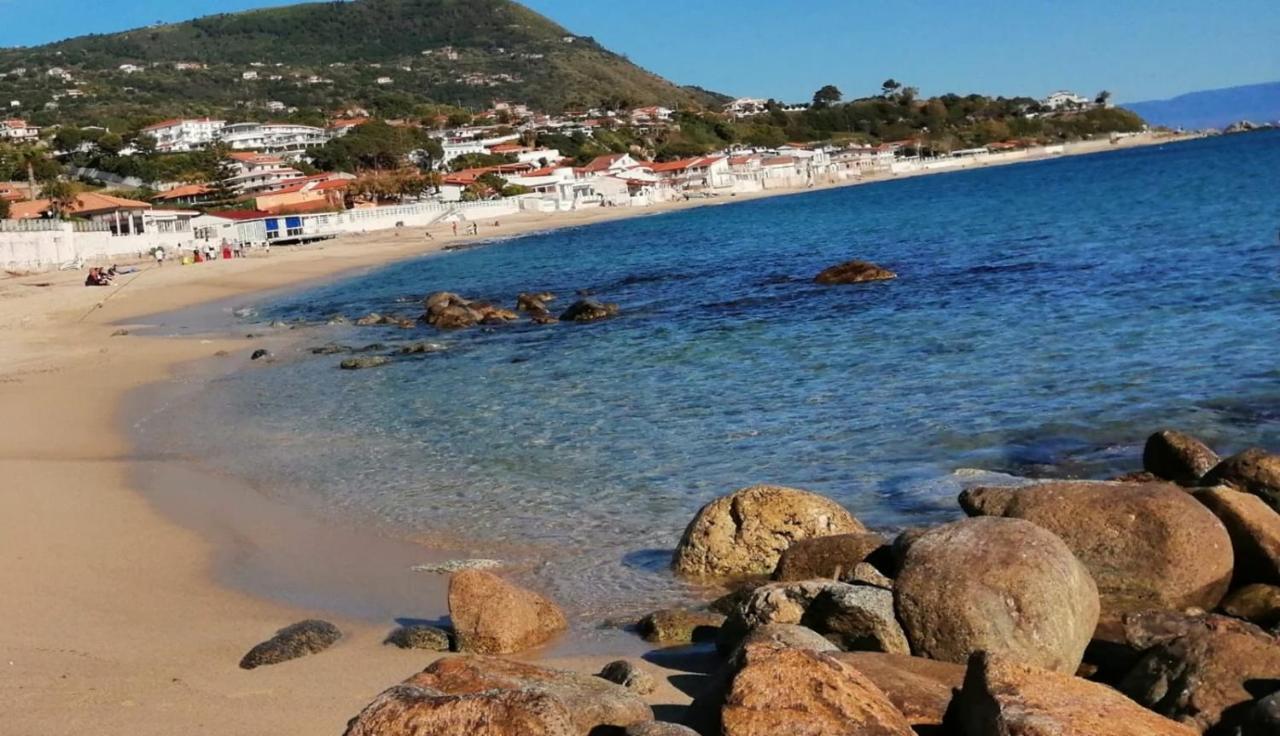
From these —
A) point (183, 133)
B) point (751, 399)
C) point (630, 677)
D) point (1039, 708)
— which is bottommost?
point (751, 399)

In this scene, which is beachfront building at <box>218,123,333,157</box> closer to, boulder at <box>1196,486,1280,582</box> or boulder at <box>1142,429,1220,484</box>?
boulder at <box>1142,429,1220,484</box>

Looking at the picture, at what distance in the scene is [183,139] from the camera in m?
145

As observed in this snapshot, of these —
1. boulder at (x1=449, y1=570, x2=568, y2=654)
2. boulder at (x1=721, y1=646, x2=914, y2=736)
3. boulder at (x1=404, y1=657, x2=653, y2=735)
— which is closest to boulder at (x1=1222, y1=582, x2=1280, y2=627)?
boulder at (x1=721, y1=646, x2=914, y2=736)

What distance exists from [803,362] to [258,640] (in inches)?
568

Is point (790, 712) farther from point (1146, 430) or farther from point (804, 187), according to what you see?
point (804, 187)

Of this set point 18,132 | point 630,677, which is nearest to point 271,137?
point 18,132

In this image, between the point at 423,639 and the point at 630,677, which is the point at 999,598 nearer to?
the point at 630,677

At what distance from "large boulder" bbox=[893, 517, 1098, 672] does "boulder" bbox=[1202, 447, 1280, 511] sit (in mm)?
3150

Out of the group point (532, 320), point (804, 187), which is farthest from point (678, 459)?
point (804, 187)

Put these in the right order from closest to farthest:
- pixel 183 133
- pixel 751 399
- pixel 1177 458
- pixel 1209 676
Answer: pixel 1209 676 < pixel 1177 458 < pixel 751 399 < pixel 183 133

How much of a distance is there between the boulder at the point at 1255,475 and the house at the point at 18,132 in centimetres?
14851

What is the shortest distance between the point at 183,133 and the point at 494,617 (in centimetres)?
15128

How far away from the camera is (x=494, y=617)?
832cm

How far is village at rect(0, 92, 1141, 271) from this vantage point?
72000 mm
